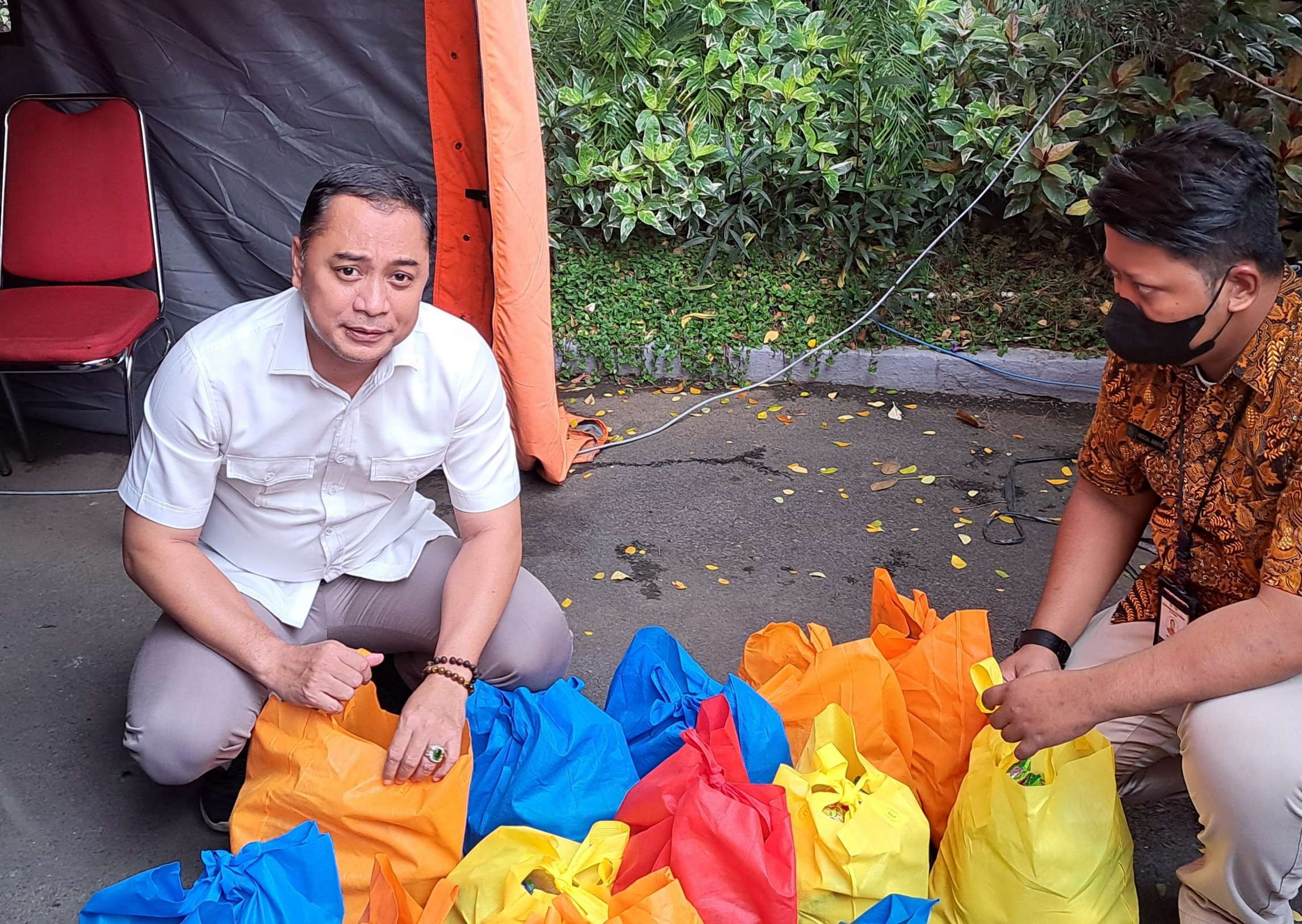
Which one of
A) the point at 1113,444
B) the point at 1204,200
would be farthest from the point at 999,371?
the point at 1204,200

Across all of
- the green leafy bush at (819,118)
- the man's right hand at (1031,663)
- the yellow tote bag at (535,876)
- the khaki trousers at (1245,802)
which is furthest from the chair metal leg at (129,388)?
the khaki trousers at (1245,802)

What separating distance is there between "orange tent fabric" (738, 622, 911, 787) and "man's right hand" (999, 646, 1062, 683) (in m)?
0.21

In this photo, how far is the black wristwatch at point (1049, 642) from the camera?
2143 mm

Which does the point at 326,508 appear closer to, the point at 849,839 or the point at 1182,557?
the point at 849,839

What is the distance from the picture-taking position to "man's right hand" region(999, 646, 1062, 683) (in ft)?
6.84

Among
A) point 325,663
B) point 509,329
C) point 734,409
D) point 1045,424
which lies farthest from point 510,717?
point 1045,424

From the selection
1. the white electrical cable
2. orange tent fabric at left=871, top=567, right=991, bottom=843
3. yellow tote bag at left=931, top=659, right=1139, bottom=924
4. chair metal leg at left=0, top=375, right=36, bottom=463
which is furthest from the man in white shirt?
the white electrical cable

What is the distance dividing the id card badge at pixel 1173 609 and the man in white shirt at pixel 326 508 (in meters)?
1.23

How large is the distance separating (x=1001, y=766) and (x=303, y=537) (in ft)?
4.62

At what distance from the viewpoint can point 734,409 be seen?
4.73 metres

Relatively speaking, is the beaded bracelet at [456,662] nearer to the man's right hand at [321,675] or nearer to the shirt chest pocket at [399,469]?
the man's right hand at [321,675]

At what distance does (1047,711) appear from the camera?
1.82 m

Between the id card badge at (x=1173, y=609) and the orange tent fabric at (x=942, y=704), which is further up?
the id card badge at (x=1173, y=609)

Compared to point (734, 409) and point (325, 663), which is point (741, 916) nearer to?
point (325, 663)
